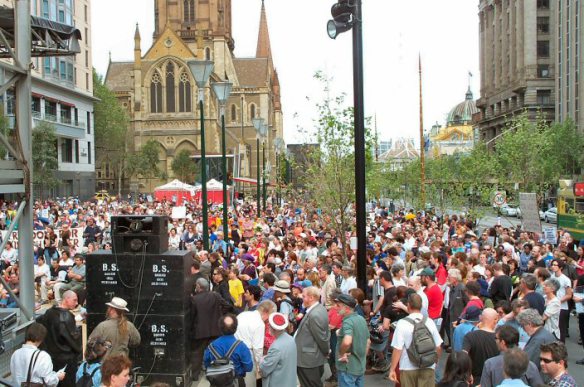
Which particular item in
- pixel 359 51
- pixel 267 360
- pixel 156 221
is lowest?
pixel 267 360

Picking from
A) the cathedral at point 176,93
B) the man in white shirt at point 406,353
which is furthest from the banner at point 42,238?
the cathedral at point 176,93

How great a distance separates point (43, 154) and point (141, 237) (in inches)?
1573

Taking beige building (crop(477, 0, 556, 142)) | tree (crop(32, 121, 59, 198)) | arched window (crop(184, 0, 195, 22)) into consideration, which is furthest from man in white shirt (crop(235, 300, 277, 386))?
arched window (crop(184, 0, 195, 22))

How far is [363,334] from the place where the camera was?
7.34 metres

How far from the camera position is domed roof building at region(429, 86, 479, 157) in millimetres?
109806

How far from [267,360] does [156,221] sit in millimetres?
2676

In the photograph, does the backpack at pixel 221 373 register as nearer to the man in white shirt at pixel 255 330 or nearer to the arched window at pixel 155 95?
the man in white shirt at pixel 255 330

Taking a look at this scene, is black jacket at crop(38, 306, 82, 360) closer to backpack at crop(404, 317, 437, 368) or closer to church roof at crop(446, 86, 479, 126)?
backpack at crop(404, 317, 437, 368)

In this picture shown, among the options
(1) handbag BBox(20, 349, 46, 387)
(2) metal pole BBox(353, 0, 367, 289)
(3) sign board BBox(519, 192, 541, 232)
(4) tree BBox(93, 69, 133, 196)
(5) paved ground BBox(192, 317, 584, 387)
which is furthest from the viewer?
(4) tree BBox(93, 69, 133, 196)

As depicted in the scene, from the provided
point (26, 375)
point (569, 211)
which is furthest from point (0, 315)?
point (569, 211)

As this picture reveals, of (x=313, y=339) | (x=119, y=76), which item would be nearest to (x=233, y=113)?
(x=119, y=76)

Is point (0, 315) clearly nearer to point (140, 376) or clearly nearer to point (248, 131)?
point (140, 376)

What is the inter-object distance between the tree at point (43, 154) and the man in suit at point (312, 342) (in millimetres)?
40459

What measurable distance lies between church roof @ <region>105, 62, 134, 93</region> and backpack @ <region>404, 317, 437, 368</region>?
3872 inches
